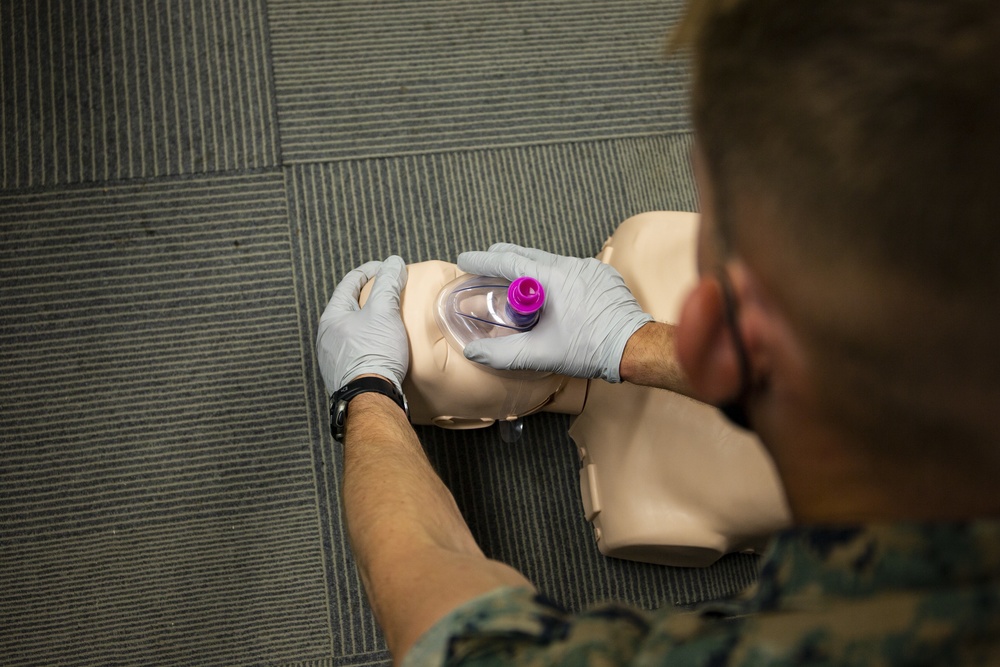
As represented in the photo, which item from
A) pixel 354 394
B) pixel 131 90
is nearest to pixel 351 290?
pixel 354 394

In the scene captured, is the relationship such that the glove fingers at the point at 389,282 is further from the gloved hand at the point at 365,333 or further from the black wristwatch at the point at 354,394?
the black wristwatch at the point at 354,394

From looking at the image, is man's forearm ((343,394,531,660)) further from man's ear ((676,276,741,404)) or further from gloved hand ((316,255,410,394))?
man's ear ((676,276,741,404))

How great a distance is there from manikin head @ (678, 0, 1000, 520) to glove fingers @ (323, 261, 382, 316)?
2.56 feet

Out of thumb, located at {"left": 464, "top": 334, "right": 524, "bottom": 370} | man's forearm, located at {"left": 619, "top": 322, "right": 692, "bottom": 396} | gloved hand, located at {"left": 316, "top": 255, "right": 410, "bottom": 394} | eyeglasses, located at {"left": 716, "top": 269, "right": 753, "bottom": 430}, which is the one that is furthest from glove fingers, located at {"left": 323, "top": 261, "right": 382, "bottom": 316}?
eyeglasses, located at {"left": 716, "top": 269, "right": 753, "bottom": 430}

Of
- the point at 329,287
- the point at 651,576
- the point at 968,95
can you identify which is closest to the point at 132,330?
the point at 329,287

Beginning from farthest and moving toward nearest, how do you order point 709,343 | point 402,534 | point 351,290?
point 351,290, point 402,534, point 709,343

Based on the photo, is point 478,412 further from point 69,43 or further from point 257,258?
point 69,43

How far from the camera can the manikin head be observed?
0.34m

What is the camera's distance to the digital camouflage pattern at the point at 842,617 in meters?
0.36

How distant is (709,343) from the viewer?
0.46 meters

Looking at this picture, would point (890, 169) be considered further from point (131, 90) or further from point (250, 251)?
point (131, 90)

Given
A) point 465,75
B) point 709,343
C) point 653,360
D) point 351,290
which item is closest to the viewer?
point 709,343

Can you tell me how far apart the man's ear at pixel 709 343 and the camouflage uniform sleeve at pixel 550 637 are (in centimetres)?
16

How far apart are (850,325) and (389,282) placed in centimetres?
79
